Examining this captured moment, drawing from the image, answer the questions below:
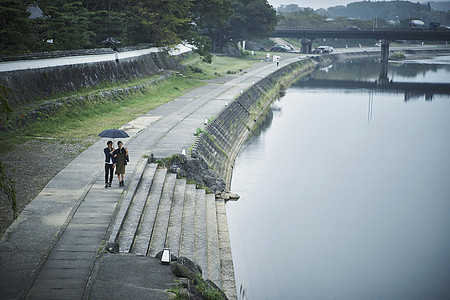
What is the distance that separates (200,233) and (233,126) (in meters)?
19.4

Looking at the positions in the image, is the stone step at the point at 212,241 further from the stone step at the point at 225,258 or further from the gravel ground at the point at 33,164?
the gravel ground at the point at 33,164

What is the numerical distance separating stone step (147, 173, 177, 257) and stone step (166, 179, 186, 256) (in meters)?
0.20

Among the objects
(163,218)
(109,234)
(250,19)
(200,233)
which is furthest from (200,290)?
(250,19)

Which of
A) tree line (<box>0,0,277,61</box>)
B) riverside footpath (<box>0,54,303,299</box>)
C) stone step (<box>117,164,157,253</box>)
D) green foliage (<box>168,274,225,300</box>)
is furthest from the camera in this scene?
tree line (<box>0,0,277,61</box>)

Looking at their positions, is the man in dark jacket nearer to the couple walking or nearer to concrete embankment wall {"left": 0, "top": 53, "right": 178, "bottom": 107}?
the couple walking

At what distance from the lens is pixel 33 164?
20094mm

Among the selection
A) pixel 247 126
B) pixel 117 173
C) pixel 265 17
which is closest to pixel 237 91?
pixel 247 126

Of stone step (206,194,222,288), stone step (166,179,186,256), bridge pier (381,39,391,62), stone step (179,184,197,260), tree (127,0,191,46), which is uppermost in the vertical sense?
tree (127,0,191,46)

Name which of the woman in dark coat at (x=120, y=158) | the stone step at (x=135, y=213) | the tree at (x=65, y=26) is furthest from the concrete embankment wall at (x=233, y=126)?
the tree at (x=65, y=26)

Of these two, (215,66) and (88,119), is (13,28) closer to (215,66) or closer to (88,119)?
(88,119)

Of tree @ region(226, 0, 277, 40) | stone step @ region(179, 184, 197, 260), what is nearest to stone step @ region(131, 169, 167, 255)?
stone step @ region(179, 184, 197, 260)

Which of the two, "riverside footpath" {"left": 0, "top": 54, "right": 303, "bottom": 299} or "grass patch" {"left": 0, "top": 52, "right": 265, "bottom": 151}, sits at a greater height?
"grass patch" {"left": 0, "top": 52, "right": 265, "bottom": 151}

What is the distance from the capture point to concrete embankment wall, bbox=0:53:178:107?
27219 millimetres

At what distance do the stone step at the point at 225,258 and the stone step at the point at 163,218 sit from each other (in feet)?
6.79
